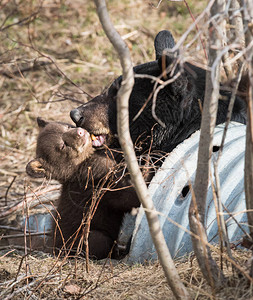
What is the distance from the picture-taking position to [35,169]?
4.91 metres

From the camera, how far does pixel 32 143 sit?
7.34 metres

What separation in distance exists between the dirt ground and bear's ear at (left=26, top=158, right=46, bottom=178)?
156 millimetres

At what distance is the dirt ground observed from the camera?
3.26m

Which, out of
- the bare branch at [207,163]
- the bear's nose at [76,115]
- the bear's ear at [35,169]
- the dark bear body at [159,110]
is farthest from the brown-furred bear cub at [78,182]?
the bare branch at [207,163]

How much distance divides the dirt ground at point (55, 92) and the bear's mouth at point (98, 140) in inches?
26.6

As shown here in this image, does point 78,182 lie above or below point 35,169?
below

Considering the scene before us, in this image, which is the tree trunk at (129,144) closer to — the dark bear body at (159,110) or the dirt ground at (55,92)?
the dirt ground at (55,92)

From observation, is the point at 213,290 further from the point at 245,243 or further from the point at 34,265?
the point at 34,265

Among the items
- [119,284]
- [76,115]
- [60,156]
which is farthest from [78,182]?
[119,284]

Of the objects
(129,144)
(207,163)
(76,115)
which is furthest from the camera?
(76,115)

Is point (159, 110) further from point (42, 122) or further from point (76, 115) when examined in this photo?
point (42, 122)

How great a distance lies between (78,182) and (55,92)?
1.30 meters

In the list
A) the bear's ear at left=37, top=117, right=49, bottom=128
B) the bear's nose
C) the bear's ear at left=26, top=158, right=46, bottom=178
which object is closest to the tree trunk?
the bear's nose

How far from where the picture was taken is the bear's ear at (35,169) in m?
4.88
